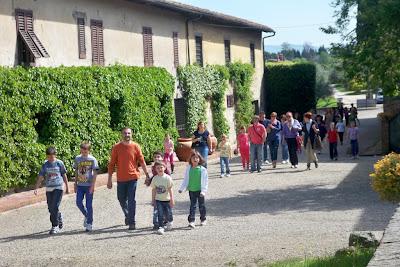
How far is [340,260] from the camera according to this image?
827cm

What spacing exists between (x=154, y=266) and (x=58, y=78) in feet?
32.2

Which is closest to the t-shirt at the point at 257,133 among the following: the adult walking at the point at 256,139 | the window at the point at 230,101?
the adult walking at the point at 256,139

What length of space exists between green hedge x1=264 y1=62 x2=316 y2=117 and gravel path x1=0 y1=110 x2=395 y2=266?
21958 millimetres

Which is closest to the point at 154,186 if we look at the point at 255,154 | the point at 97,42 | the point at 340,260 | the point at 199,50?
the point at 340,260

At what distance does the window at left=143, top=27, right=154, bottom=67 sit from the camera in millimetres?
25078

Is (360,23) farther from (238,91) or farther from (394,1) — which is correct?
(238,91)

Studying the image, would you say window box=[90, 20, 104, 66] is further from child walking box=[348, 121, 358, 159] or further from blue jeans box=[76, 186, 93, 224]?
blue jeans box=[76, 186, 93, 224]

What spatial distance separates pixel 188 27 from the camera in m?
29.1

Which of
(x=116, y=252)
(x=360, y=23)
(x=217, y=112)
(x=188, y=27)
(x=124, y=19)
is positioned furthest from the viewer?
(x=217, y=112)

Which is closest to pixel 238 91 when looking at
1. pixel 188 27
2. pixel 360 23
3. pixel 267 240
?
pixel 188 27

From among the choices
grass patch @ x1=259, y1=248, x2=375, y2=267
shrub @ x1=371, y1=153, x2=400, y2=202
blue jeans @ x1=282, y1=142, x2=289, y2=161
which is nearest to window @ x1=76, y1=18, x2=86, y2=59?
blue jeans @ x1=282, y1=142, x2=289, y2=161

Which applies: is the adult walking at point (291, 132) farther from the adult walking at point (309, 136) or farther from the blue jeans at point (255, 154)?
the blue jeans at point (255, 154)

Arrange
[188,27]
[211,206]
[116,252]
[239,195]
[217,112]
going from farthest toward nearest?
[217,112], [188,27], [239,195], [211,206], [116,252]

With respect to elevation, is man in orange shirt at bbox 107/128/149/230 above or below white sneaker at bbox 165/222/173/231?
above
